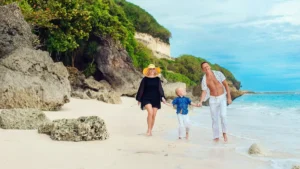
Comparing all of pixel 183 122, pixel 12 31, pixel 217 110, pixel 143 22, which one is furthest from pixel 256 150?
pixel 143 22

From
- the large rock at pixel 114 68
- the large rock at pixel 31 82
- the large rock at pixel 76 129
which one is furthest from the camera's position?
the large rock at pixel 114 68

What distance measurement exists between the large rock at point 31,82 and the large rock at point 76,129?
417 cm

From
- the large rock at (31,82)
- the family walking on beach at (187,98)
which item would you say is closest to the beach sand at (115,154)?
the family walking on beach at (187,98)

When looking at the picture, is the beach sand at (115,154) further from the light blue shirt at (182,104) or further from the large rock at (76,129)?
the light blue shirt at (182,104)

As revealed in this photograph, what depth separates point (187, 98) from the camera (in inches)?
337

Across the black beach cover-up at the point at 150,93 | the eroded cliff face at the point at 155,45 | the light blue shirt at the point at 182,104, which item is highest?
the eroded cliff face at the point at 155,45

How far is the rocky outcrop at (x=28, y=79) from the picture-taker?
35.6 ft

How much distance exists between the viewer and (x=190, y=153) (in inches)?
244

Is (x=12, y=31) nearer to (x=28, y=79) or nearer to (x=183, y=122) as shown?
(x=28, y=79)

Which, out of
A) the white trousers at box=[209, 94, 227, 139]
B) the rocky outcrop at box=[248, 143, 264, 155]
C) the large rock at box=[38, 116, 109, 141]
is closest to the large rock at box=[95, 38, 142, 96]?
the white trousers at box=[209, 94, 227, 139]

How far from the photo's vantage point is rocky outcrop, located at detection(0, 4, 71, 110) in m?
10.8

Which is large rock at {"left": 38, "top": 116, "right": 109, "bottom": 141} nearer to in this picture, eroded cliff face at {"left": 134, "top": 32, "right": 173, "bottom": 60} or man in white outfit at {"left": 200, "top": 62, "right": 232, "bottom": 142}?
man in white outfit at {"left": 200, "top": 62, "right": 232, "bottom": 142}

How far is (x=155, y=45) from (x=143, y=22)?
20.4ft

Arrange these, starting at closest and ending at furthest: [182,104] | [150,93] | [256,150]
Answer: [256,150], [182,104], [150,93]
